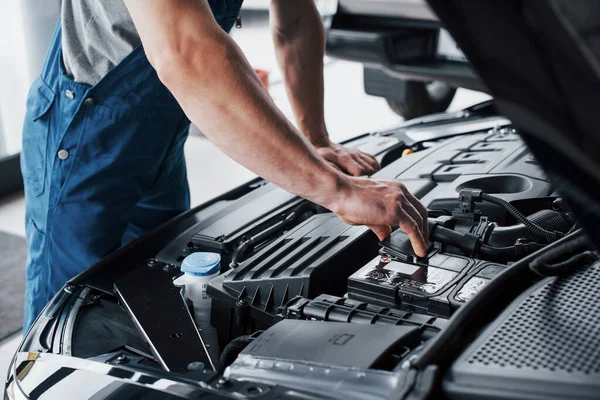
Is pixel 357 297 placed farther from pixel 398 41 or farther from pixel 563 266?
pixel 398 41

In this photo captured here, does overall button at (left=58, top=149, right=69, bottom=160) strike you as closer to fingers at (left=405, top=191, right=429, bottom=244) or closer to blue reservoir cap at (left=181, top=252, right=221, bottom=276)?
blue reservoir cap at (left=181, top=252, right=221, bottom=276)

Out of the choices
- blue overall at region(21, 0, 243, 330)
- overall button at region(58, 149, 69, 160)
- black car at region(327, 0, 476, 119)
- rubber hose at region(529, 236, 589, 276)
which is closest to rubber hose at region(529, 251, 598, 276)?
rubber hose at region(529, 236, 589, 276)

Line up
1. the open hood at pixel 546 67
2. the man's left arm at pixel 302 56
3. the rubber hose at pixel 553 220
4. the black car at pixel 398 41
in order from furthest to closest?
the black car at pixel 398 41 → the man's left arm at pixel 302 56 → the rubber hose at pixel 553 220 → the open hood at pixel 546 67

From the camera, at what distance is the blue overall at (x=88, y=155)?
1.48 meters

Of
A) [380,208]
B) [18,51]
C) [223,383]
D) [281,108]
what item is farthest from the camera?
[281,108]

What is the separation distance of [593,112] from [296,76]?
122 centimetres

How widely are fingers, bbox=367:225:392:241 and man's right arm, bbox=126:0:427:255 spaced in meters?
0.02

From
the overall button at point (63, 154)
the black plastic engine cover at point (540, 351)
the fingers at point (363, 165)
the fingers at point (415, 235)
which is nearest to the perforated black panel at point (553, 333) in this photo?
the black plastic engine cover at point (540, 351)

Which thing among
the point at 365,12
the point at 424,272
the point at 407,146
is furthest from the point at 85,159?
the point at 365,12

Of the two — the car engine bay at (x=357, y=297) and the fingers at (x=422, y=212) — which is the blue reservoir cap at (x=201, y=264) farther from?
the fingers at (x=422, y=212)

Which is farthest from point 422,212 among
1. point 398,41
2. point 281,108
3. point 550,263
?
point 281,108

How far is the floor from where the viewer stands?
128 inches

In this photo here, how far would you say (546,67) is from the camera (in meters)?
0.66

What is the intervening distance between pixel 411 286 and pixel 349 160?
0.60 metres
